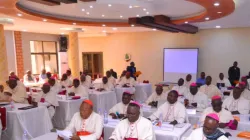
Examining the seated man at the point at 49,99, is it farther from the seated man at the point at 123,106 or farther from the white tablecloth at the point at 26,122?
the seated man at the point at 123,106

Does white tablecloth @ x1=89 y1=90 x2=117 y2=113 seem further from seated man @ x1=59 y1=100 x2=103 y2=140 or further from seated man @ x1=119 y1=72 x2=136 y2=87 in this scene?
seated man @ x1=59 y1=100 x2=103 y2=140

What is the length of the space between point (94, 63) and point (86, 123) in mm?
12545

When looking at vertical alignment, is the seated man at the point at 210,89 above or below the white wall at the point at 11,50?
below

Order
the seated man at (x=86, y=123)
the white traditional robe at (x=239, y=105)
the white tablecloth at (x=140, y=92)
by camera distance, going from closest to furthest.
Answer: the seated man at (x=86, y=123) → the white traditional robe at (x=239, y=105) → the white tablecloth at (x=140, y=92)

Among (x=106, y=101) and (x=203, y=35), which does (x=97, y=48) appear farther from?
(x=106, y=101)

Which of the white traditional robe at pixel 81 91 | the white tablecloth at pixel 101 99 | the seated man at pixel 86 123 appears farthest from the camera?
the white tablecloth at pixel 101 99

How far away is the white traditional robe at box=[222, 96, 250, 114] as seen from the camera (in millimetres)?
5164

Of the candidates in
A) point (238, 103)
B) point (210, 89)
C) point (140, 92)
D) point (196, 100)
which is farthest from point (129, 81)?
point (238, 103)

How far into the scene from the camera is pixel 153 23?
8617 mm

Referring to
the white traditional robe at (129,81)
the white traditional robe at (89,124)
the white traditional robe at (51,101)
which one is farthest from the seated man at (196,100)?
the white traditional robe at (129,81)

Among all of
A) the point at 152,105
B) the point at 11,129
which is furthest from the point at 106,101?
the point at 11,129

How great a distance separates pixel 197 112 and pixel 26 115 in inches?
160

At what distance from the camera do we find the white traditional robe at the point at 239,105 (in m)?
5.16

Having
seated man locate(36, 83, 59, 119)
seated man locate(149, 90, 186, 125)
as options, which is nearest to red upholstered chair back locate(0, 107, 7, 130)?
seated man locate(36, 83, 59, 119)
